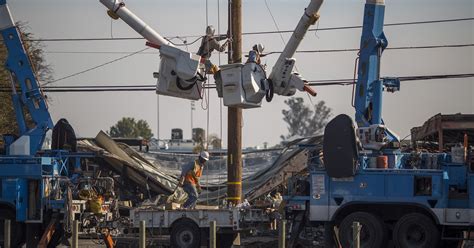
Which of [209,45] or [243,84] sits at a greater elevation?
[209,45]

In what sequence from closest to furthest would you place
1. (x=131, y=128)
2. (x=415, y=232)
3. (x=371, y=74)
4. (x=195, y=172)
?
1. (x=415, y=232)
2. (x=371, y=74)
3. (x=195, y=172)
4. (x=131, y=128)

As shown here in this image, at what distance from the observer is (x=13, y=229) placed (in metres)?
27.2

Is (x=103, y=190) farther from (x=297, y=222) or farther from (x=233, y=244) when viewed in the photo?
(x=297, y=222)

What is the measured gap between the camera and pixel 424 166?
24609mm

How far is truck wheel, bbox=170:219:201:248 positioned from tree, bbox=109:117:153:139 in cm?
7266

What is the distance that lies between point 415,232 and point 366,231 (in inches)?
44.1

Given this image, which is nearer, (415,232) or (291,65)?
(415,232)

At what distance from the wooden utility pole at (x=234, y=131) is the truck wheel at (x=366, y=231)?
16.4 ft

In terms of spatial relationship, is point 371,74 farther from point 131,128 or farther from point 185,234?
point 131,128

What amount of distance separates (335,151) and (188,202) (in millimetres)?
4672

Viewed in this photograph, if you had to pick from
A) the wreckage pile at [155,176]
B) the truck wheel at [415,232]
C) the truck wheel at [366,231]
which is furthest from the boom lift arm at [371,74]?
the wreckage pile at [155,176]

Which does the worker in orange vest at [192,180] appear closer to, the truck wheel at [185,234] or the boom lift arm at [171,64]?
the truck wheel at [185,234]

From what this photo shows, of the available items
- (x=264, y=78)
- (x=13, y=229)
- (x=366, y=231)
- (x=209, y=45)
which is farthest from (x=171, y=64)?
(x=366, y=231)

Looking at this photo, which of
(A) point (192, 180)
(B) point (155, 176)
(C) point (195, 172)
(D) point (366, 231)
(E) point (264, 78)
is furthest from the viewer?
(B) point (155, 176)
